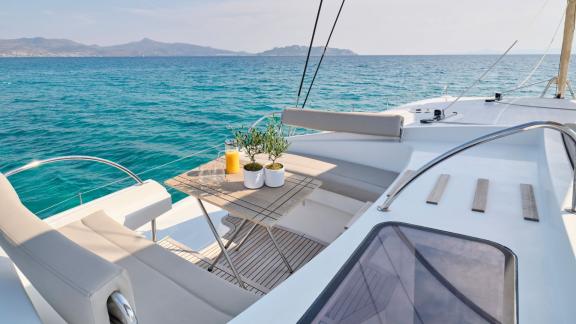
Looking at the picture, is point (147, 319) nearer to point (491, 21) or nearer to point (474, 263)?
point (474, 263)

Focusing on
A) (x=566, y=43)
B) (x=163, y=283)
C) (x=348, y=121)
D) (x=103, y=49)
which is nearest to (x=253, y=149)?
(x=163, y=283)

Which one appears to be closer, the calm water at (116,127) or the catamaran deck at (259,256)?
the catamaran deck at (259,256)

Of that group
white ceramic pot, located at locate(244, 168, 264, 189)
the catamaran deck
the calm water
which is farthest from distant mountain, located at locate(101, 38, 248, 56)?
white ceramic pot, located at locate(244, 168, 264, 189)

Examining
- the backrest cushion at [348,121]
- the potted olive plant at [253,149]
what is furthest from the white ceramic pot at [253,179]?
the backrest cushion at [348,121]

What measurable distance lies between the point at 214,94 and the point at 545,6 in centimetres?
1458

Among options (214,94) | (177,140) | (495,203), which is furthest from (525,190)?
(214,94)

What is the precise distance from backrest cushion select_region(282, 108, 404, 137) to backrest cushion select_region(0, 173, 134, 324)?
7.60ft

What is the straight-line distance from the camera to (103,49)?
90.4m

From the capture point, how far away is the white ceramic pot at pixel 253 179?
5.57ft

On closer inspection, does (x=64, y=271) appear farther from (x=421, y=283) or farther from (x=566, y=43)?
(x=566, y=43)

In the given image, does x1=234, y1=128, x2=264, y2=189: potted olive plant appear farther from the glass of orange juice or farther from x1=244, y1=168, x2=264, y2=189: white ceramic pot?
the glass of orange juice

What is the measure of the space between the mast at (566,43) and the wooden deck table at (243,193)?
13.4 ft

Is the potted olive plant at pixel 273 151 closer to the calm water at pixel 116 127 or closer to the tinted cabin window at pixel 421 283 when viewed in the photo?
the tinted cabin window at pixel 421 283

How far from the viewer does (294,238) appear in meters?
2.62
